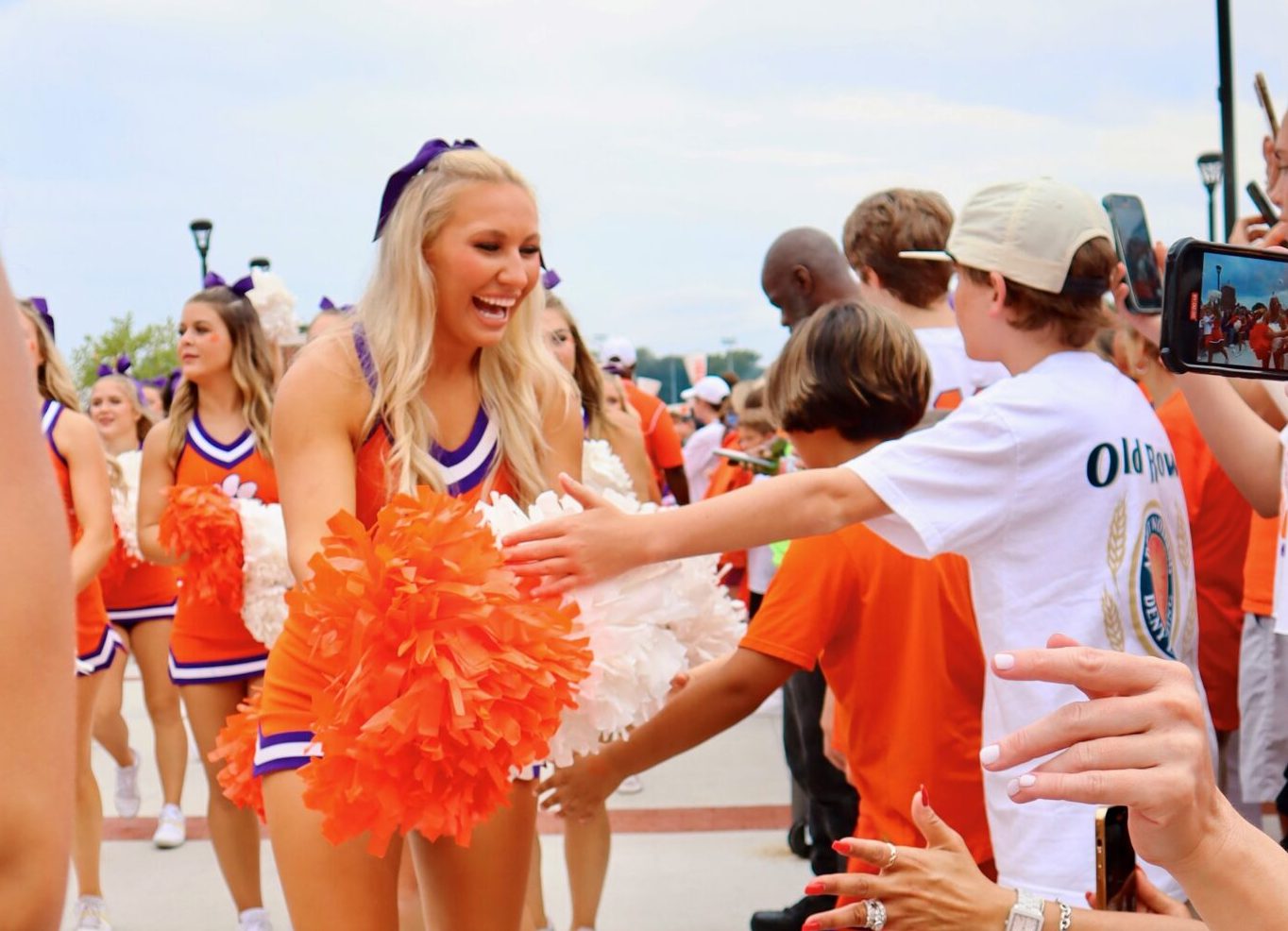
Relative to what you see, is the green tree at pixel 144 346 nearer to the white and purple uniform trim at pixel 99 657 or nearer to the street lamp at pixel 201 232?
the street lamp at pixel 201 232

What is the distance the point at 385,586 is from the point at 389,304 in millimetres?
951

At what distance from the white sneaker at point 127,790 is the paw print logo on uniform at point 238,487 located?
5.86ft

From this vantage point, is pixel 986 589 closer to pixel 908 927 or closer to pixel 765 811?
pixel 908 927

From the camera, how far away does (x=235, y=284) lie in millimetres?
5918

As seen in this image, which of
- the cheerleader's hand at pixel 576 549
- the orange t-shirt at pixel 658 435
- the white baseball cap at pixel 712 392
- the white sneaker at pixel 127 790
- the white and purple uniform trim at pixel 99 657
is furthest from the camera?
the white baseball cap at pixel 712 392

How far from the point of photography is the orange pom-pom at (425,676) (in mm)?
2107

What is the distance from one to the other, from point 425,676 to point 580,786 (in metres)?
0.66

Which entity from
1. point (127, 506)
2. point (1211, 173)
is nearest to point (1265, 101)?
point (127, 506)

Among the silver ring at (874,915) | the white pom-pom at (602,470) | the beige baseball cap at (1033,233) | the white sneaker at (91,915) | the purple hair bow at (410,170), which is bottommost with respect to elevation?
the white sneaker at (91,915)

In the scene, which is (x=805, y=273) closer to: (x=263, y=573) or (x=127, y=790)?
(x=263, y=573)

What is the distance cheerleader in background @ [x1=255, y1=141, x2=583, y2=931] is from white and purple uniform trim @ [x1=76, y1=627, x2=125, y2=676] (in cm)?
273

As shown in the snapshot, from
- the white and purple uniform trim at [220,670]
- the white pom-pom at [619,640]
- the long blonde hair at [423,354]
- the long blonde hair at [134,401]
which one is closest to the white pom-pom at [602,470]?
the white and purple uniform trim at [220,670]

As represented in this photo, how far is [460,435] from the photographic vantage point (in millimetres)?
2928

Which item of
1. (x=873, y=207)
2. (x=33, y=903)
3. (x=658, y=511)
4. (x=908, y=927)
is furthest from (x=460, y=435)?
(x=33, y=903)
